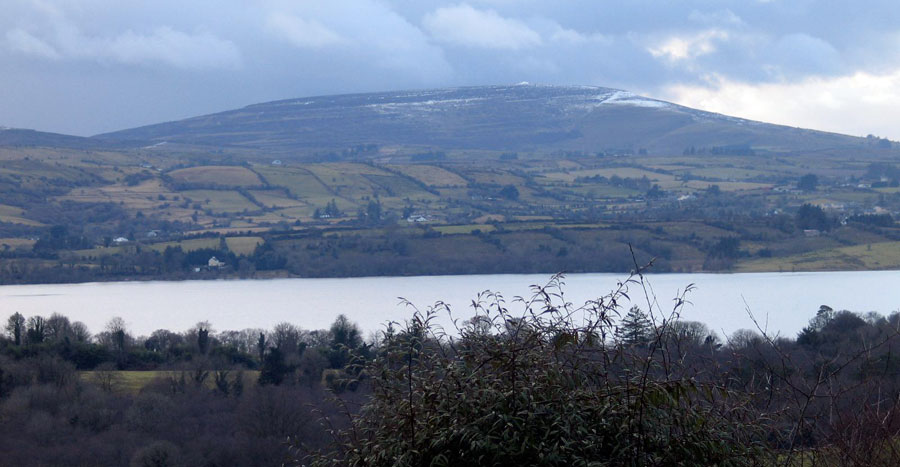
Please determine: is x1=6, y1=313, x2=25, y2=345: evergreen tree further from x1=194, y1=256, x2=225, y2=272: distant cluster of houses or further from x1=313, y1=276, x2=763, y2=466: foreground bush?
x1=313, y1=276, x2=763, y2=466: foreground bush

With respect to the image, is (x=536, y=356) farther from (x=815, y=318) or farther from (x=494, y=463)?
(x=815, y=318)

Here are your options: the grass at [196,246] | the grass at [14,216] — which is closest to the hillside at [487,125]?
the grass at [14,216]

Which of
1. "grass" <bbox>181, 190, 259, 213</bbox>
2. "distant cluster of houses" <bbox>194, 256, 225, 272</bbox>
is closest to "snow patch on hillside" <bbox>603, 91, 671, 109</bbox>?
"grass" <bbox>181, 190, 259, 213</bbox>

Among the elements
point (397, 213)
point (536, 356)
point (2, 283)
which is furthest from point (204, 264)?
point (536, 356)

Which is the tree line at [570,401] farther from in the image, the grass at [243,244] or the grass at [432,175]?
the grass at [432,175]

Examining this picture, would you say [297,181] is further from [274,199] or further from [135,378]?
[135,378]

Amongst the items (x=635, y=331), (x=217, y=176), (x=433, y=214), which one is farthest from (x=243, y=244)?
(x=635, y=331)

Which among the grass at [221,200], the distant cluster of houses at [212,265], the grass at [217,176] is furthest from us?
the grass at [217,176]
